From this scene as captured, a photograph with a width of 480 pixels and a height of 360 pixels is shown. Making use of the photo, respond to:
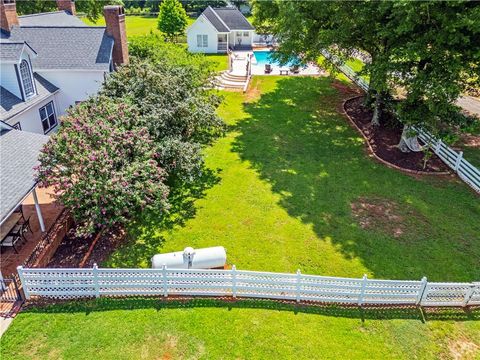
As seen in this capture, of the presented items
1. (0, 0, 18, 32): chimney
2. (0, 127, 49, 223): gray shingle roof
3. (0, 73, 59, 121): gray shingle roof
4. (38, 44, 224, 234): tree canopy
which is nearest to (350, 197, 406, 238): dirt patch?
(38, 44, 224, 234): tree canopy

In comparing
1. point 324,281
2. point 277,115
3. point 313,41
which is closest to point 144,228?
point 324,281

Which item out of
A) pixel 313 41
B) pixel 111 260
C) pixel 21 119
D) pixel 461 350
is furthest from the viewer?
pixel 313 41

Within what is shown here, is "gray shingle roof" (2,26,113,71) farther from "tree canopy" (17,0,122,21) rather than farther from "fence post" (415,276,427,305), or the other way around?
"tree canopy" (17,0,122,21)

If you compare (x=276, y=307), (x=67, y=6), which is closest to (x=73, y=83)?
(x=67, y=6)

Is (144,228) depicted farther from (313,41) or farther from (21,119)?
(313,41)

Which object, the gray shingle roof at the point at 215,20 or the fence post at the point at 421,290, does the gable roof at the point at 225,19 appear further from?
the fence post at the point at 421,290

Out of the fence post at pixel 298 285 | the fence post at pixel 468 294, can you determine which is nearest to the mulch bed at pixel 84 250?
the fence post at pixel 298 285

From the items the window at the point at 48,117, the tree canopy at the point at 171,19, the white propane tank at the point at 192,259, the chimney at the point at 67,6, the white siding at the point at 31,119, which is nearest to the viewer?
the white propane tank at the point at 192,259
